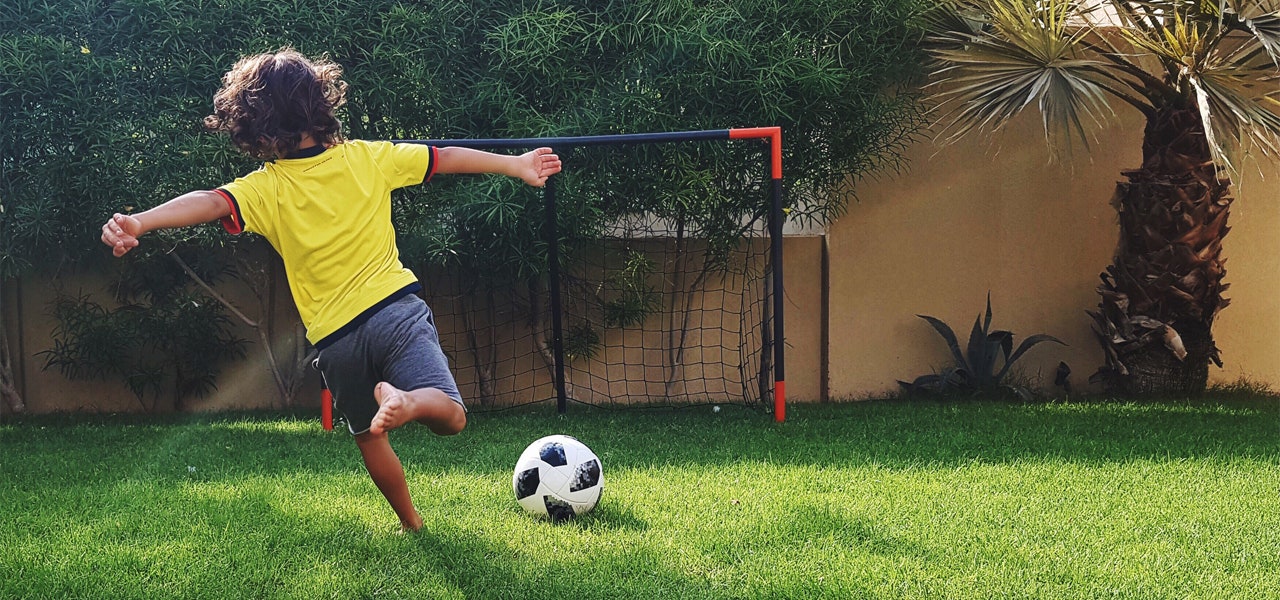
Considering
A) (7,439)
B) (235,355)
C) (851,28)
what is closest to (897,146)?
(851,28)

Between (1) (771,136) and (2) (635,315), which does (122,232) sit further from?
(2) (635,315)

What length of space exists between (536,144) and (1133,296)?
11.6 feet

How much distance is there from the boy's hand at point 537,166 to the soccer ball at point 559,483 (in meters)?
0.88

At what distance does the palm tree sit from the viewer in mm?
5176

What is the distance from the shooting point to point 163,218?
265 cm

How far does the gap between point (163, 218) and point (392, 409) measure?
808 mm

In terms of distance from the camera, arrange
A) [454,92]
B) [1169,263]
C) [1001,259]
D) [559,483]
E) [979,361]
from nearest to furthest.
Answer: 1. [559,483]
2. [454,92]
3. [1169,263]
4. [979,361]
5. [1001,259]

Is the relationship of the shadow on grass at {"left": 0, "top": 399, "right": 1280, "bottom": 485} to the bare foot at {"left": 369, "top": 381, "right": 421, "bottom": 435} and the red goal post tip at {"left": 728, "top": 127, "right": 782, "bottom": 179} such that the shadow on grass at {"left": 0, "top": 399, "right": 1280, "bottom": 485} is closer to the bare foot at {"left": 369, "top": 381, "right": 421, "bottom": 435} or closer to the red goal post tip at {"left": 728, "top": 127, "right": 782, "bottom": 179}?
the red goal post tip at {"left": 728, "top": 127, "right": 782, "bottom": 179}

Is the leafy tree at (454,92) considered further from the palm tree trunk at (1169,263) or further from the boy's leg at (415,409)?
the boy's leg at (415,409)

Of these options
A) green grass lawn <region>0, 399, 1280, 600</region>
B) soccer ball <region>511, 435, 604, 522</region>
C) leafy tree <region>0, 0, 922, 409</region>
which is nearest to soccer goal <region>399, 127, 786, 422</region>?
leafy tree <region>0, 0, 922, 409</region>

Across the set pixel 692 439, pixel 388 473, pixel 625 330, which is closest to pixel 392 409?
pixel 388 473

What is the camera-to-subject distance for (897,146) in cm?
629

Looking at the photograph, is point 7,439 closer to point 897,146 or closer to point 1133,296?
point 897,146

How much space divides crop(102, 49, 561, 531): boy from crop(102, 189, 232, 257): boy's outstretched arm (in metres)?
0.01
